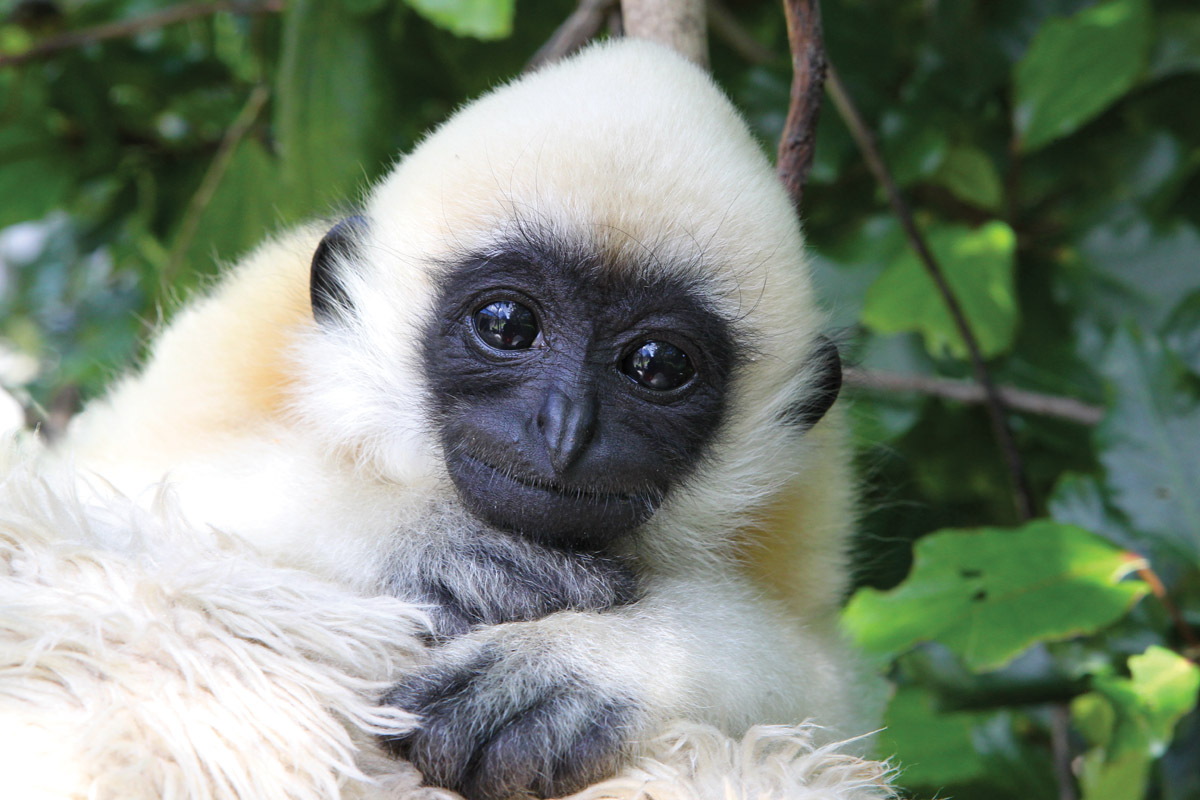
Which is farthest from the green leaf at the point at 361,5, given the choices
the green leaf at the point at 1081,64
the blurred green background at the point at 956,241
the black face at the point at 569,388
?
the green leaf at the point at 1081,64

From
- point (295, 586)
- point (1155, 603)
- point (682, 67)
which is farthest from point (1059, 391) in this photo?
point (295, 586)

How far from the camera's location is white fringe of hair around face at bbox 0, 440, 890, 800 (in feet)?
3.33

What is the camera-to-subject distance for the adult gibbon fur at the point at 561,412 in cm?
160

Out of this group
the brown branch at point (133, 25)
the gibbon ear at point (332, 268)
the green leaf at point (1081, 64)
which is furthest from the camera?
the brown branch at point (133, 25)

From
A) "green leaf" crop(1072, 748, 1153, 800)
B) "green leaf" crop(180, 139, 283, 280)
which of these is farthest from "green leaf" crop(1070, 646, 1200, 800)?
"green leaf" crop(180, 139, 283, 280)

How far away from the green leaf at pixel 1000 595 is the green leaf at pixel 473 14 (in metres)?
1.38

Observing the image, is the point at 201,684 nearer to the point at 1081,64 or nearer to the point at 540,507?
the point at 540,507

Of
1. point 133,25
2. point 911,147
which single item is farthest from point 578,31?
point 133,25

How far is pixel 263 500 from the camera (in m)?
1.67

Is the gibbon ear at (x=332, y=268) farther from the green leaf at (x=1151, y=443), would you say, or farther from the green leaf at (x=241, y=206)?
the green leaf at (x=1151, y=443)

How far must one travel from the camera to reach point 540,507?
177cm

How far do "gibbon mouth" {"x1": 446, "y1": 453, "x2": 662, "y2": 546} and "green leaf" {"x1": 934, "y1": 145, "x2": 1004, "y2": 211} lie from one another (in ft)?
5.46

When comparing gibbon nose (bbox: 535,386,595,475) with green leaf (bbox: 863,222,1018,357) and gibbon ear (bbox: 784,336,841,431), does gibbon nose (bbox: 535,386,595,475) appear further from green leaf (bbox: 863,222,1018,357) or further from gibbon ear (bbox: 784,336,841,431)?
green leaf (bbox: 863,222,1018,357)

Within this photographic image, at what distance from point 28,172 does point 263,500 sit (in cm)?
243
